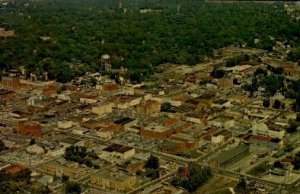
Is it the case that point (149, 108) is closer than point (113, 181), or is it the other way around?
point (113, 181)

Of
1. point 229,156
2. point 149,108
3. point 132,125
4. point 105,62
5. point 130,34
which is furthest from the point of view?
point 130,34

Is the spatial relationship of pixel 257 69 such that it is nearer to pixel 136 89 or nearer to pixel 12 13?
pixel 136 89

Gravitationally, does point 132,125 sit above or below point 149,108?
below

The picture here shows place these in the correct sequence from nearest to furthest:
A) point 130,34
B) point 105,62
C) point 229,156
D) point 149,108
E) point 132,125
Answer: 1. point 229,156
2. point 132,125
3. point 149,108
4. point 105,62
5. point 130,34

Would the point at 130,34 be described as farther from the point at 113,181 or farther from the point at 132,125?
the point at 113,181

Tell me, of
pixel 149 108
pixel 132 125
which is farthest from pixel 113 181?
pixel 149 108

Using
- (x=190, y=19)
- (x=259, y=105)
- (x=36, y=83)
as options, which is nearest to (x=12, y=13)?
(x=190, y=19)

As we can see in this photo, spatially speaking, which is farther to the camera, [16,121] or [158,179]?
[16,121]
